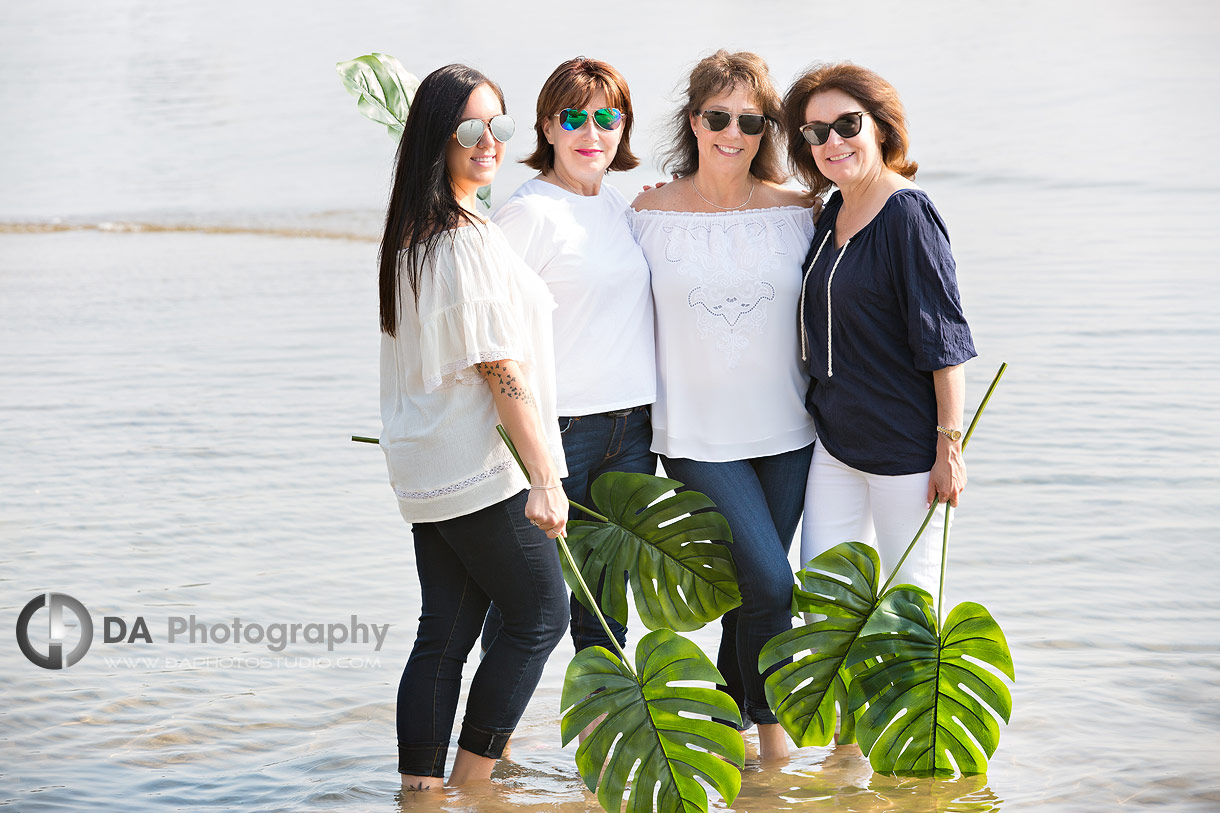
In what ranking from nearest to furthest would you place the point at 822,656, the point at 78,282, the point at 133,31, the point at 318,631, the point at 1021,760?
the point at 822,656
the point at 1021,760
the point at 318,631
the point at 78,282
the point at 133,31

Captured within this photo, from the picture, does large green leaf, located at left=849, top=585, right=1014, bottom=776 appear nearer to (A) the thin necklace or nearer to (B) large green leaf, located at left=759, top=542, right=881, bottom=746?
(B) large green leaf, located at left=759, top=542, right=881, bottom=746

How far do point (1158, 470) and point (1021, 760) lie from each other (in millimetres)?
2670

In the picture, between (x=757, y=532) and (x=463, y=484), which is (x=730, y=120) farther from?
(x=463, y=484)

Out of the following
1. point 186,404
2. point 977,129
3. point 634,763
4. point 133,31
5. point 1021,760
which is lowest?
point 1021,760

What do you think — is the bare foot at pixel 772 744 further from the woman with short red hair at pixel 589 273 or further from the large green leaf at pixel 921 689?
the woman with short red hair at pixel 589 273

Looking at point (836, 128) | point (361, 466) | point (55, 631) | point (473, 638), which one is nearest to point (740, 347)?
point (836, 128)

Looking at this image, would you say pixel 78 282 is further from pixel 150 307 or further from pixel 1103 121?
pixel 1103 121

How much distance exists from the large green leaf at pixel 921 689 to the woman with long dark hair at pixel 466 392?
2.32 ft

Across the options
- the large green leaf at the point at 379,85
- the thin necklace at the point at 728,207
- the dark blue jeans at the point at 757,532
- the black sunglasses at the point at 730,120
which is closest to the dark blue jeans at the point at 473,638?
the dark blue jeans at the point at 757,532

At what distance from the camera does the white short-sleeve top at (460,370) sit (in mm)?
Result: 2275

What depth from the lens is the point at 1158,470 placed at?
202 inches

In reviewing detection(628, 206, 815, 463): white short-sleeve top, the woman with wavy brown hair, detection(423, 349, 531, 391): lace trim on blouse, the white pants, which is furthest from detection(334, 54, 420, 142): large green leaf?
the white pants

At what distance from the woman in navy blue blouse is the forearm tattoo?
0.80 metres

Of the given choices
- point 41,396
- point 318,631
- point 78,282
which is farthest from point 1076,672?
point 78,282
